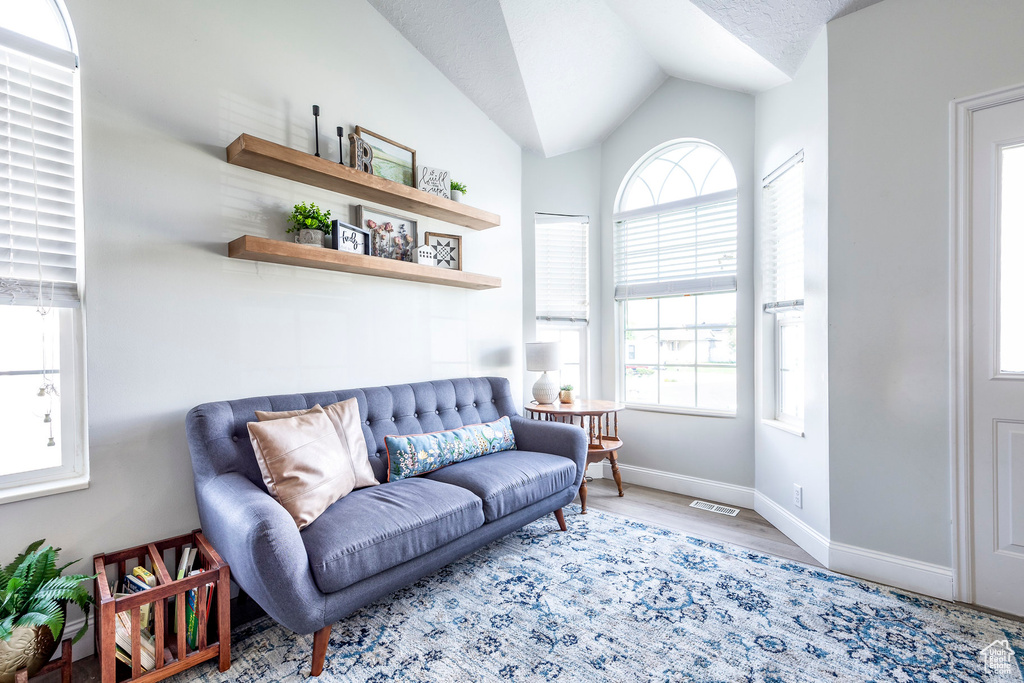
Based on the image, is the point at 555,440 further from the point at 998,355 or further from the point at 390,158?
the point at 998,355

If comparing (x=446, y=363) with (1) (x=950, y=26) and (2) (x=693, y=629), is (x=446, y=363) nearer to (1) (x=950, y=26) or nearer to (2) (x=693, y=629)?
(2) (x=693, y=629)

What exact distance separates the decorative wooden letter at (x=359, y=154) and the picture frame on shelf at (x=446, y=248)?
1.80 ft

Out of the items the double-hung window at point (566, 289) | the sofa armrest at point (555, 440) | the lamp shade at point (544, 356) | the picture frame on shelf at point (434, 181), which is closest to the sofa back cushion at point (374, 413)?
the sofa armrest at point (555, 440)

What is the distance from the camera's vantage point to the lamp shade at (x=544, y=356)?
345 cm

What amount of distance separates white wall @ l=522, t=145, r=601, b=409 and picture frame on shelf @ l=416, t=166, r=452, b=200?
37.8 inches

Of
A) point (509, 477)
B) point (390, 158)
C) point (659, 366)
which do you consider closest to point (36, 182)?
point (390, 158)

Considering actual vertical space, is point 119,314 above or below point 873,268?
below

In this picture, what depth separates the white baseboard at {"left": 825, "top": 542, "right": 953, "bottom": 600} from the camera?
81.3 inches

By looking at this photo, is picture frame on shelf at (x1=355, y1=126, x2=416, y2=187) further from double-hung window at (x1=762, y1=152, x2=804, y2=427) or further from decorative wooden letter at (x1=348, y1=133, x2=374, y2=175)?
double-hung window at (x1=762, y1=152, x2=804, y2=427)

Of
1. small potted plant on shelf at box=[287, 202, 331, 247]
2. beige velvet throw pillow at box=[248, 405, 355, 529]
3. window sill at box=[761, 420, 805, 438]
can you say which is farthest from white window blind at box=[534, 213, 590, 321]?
beige velvet throw pillow at box=[248, 405, 355, 529]

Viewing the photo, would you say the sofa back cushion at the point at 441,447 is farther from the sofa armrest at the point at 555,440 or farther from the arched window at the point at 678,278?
the arched window at the point at 678,278

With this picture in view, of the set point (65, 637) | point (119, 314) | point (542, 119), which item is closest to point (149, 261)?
point (119, 314)

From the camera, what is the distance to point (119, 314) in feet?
5.99

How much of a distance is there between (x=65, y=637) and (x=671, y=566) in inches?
98.3
